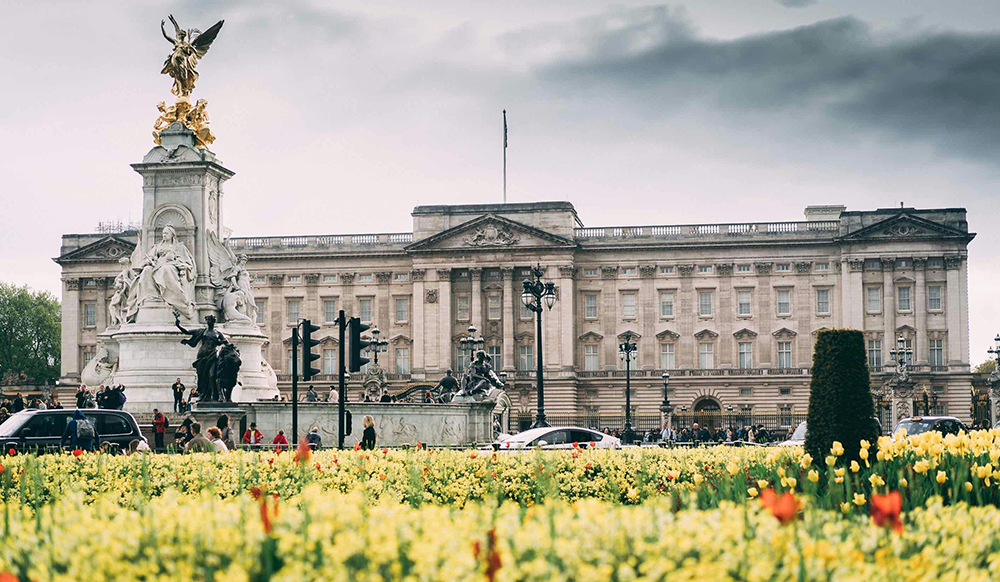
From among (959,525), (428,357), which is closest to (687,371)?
(428,357)

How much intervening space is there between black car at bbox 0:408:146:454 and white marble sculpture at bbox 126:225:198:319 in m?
10.3

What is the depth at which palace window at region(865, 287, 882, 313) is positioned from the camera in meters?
88.1

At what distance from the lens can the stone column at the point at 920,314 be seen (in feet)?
286

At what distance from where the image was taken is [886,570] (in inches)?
239

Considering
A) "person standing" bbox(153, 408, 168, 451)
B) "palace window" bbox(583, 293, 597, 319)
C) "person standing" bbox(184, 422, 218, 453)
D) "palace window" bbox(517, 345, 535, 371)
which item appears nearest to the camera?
"person standing" bbox(184, 422, 218, 453)

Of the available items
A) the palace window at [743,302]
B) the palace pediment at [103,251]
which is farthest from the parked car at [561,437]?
the palace pediment at [103,251]

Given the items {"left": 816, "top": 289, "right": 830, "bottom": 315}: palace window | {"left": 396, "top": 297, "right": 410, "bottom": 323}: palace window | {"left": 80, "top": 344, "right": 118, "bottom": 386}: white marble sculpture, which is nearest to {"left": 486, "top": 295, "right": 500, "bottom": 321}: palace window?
{"left": 396, "top": 297, "right": 410, "bottom": 323}: palace window

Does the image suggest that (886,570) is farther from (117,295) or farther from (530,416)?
(530,416)

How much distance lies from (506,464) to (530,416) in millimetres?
73718

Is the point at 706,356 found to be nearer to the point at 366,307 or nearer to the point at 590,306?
the point at 590,306

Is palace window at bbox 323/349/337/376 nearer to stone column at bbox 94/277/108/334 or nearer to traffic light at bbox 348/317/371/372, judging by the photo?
stone column at bbox 94/277/108/334

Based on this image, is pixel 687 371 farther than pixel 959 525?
Yes

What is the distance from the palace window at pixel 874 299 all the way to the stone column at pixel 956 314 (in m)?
4.43

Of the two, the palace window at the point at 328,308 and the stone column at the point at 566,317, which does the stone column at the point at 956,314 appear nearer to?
the stone column at the point at 566,317
